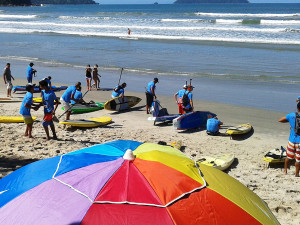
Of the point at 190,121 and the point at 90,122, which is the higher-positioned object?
the point at 190,121

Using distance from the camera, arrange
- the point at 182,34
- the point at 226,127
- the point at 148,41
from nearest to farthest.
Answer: the point at 226,127, the point at 148,41, the point at 182,34

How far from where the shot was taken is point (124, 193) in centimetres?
385

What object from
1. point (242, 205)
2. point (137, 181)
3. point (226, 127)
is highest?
point (137, 181)

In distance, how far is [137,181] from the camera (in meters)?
4.01

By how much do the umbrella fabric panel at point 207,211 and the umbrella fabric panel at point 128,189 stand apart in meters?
0.23

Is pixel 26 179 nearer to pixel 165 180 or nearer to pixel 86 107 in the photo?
pixel 165 180

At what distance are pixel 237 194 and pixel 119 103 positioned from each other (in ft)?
35.0

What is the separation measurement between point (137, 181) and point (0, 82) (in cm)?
1783

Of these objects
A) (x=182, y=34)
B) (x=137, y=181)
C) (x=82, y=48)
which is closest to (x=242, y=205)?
(x=137, y=181)

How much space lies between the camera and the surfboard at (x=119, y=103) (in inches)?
571

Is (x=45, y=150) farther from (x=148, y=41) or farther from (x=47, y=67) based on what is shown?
(x=148, y=41)

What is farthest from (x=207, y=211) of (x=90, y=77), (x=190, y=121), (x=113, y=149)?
(x=90, y=77)

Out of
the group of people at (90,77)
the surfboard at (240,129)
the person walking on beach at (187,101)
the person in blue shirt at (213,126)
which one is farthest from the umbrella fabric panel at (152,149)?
the group of people at (90,77)

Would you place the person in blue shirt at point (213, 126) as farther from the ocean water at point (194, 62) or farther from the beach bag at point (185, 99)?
the ocean water at point (194, 62)
